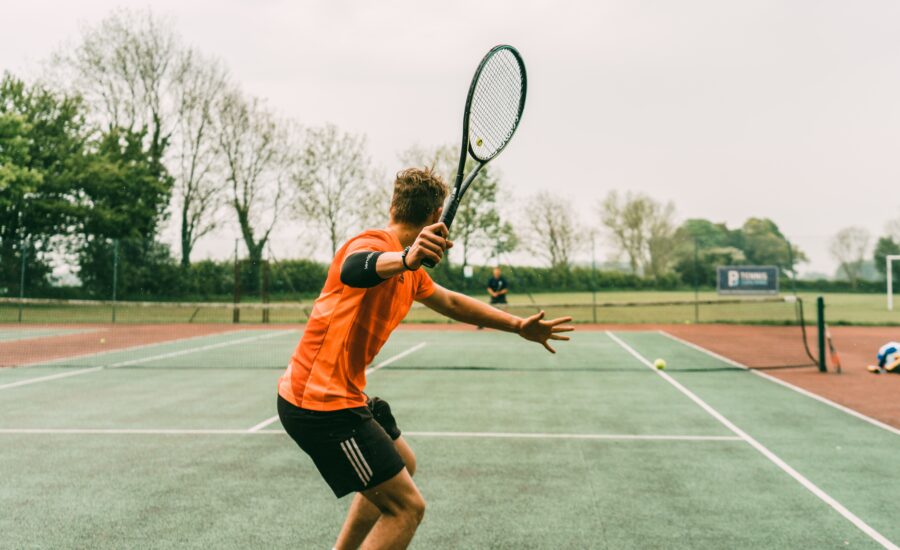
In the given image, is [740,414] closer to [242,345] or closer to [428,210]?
[428,210]

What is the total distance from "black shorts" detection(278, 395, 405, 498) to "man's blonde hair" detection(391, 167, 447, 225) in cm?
78

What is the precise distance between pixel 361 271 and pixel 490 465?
3513 millimetres

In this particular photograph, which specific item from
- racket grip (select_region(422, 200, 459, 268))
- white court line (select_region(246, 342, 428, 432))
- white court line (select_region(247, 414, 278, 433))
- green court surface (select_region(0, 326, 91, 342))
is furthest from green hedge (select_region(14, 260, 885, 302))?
racket grip (select_region(422, 200, 459, 268))

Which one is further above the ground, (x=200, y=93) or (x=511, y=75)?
(x=200, y=93)

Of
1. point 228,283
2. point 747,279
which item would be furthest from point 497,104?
point 747,279

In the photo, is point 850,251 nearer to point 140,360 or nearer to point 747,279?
point 747,279

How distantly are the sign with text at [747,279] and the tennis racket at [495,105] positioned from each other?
871 inches

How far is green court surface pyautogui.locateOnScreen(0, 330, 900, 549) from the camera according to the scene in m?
3.95

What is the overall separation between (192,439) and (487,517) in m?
3.40

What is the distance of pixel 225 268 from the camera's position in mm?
21266

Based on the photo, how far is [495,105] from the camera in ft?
11.2

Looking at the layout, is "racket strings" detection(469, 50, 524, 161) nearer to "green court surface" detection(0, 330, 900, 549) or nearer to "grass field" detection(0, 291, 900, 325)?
"green court surface" detection(0, 330, 900, 549)

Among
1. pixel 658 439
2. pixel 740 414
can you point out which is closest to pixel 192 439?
pixel 658 439

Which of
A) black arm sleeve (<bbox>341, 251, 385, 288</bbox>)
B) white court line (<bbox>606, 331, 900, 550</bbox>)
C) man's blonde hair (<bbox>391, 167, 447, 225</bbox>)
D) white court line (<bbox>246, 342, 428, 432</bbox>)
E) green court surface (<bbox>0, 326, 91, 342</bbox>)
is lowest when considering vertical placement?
white court line (<bbox>246, 342, 428, 432</bbox>)
